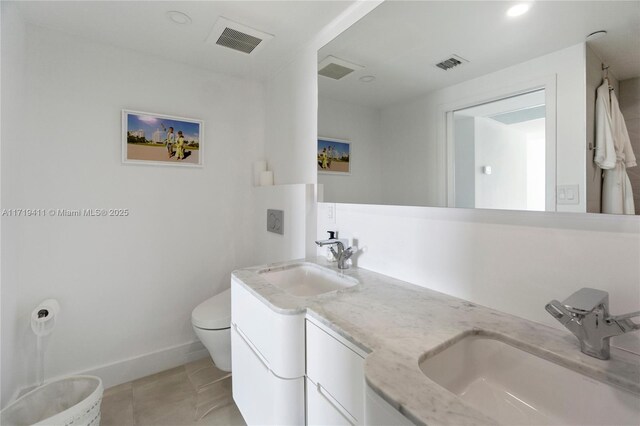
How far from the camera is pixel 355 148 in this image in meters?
1.53

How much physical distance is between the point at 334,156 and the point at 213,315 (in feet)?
3.97

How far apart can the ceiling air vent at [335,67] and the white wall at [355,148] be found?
0.47ft

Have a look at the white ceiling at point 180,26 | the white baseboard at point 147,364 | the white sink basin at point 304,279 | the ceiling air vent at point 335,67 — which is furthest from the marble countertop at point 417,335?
the white ceiling at point 180,26

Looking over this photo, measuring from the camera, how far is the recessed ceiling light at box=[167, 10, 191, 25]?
1518 mm

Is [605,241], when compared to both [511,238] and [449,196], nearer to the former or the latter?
[511,238]

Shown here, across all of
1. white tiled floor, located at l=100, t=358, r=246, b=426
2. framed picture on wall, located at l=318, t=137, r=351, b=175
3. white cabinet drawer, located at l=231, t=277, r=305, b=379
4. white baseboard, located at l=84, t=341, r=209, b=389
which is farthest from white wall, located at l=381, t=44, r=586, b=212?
white baseboard, located at l=84, t=341, r=209, b=389

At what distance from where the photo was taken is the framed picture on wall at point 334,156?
1578mm

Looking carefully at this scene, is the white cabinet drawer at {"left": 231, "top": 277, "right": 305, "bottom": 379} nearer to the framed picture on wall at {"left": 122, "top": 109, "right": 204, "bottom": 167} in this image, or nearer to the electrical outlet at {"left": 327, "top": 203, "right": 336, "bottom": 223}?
the electrical outlet at {"left": 327, "top": 203, "right": 336, "bottom": 223}

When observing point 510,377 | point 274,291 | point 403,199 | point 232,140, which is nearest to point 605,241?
point 510,377

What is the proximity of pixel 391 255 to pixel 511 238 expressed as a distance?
0.50 metres

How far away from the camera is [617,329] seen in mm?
588

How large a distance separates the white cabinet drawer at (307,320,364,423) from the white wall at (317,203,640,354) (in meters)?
0.52

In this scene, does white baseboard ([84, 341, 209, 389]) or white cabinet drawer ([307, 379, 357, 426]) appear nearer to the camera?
white cabinet drawer ([307, 379, 357, 426])

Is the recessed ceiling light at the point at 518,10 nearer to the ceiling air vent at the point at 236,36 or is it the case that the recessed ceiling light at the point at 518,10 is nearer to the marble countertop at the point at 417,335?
the marble countertop at the point at 417,335
